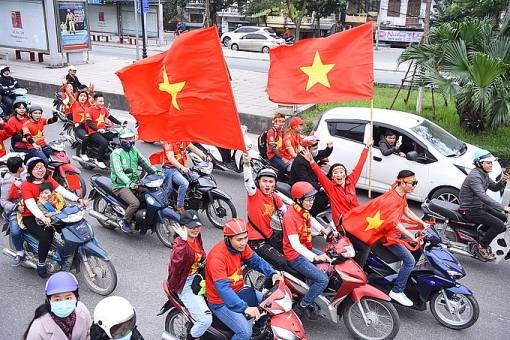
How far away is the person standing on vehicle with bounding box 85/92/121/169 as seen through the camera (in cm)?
1011

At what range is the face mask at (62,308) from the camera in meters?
3.71

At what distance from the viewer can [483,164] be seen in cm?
648

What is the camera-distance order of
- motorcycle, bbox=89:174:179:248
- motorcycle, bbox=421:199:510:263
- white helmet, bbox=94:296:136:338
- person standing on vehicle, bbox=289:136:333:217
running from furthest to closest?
person standing on vehicle, bbox=289:136:333:217 < motorcycle, bbox=89:174:179:248 < motorcycle, bbox=421:199:510:263 < white helmet, bbox=94:296:136:338

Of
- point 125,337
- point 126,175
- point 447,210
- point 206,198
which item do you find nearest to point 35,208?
point 126,175

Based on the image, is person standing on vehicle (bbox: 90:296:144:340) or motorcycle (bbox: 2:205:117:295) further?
motorcycle (bbox: 2:205:117:295)

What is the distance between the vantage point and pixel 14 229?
241 inches

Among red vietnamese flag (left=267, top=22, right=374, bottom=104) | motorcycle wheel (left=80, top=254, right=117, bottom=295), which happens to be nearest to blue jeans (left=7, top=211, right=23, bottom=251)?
motorcycle wheel (left=80, top=254, right=117, bottom=295)

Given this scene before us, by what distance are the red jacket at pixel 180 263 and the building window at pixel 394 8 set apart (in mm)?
49088

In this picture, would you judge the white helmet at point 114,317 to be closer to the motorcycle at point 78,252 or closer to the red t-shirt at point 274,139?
the motorcycle at point 78,252

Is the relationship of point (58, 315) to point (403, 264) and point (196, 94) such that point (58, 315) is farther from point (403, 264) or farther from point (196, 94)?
point (403, 264)

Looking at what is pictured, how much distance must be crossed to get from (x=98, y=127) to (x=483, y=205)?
7.55m

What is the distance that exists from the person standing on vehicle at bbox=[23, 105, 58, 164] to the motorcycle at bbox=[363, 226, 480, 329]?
5.96m

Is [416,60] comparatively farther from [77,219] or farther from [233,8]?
[233,8]

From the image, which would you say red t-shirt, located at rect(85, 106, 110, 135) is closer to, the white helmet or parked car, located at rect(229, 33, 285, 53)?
the white helmet
